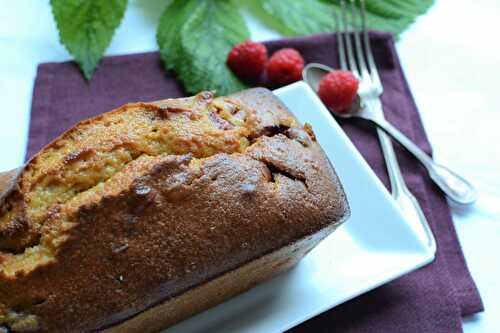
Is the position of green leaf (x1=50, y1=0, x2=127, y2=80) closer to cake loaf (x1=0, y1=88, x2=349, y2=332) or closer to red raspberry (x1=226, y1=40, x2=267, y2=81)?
red raspberry (x1=226, y1=40, x2=267, y2=81)

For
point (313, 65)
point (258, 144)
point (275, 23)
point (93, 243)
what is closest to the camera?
point (93, 243)

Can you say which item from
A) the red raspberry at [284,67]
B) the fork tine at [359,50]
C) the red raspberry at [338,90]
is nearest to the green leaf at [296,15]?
the fork tine at [359,50]

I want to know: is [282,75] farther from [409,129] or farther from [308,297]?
[308,297]

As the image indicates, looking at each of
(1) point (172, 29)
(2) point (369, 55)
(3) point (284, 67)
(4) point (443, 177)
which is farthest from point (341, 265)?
(1) point (172, 29)

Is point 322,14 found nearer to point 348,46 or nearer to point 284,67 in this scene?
point 348,46

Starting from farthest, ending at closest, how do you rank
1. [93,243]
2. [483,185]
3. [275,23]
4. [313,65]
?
[275,23] < [313,65] < [483,185] < [93,243]

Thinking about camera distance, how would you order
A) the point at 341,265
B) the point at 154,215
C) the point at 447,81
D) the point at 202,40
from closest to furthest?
the point at 154,215, the point at 341,265, the point at 202,40, the point at 447,81

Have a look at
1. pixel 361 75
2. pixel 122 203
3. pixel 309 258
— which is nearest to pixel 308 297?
pixel 309 258

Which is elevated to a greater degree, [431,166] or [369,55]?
[369,55]
